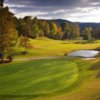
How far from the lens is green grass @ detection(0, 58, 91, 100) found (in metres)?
32.1

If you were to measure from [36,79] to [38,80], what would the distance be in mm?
718

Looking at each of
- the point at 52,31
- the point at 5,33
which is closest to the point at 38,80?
the point at 5,33

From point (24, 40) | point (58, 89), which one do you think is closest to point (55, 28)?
point (24, 40)

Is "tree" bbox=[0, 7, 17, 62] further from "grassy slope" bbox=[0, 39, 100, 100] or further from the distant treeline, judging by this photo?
the distant treeline

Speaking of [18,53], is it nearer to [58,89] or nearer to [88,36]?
[58,89]

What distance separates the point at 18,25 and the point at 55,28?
54.9 metres

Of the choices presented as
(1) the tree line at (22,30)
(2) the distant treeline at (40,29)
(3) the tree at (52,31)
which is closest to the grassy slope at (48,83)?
(1) the tree line at (22,30)

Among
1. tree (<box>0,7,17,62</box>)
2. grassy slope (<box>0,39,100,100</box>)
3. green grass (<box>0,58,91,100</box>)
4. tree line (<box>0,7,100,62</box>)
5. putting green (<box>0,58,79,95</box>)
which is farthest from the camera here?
tree line (<box>0,7,100,62</box>)

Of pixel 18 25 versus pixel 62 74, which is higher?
pixel 18 25

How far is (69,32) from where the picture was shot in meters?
194

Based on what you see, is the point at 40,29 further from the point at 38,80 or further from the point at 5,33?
the point at 38,80

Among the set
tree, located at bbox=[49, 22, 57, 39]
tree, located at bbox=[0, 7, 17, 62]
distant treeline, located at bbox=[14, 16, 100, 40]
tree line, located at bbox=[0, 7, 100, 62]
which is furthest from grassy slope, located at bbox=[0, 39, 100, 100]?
tree, located at bbox=[49, 22, 57, 39]

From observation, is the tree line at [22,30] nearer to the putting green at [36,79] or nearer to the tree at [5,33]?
the tree at [5,33]

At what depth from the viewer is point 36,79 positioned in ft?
122
